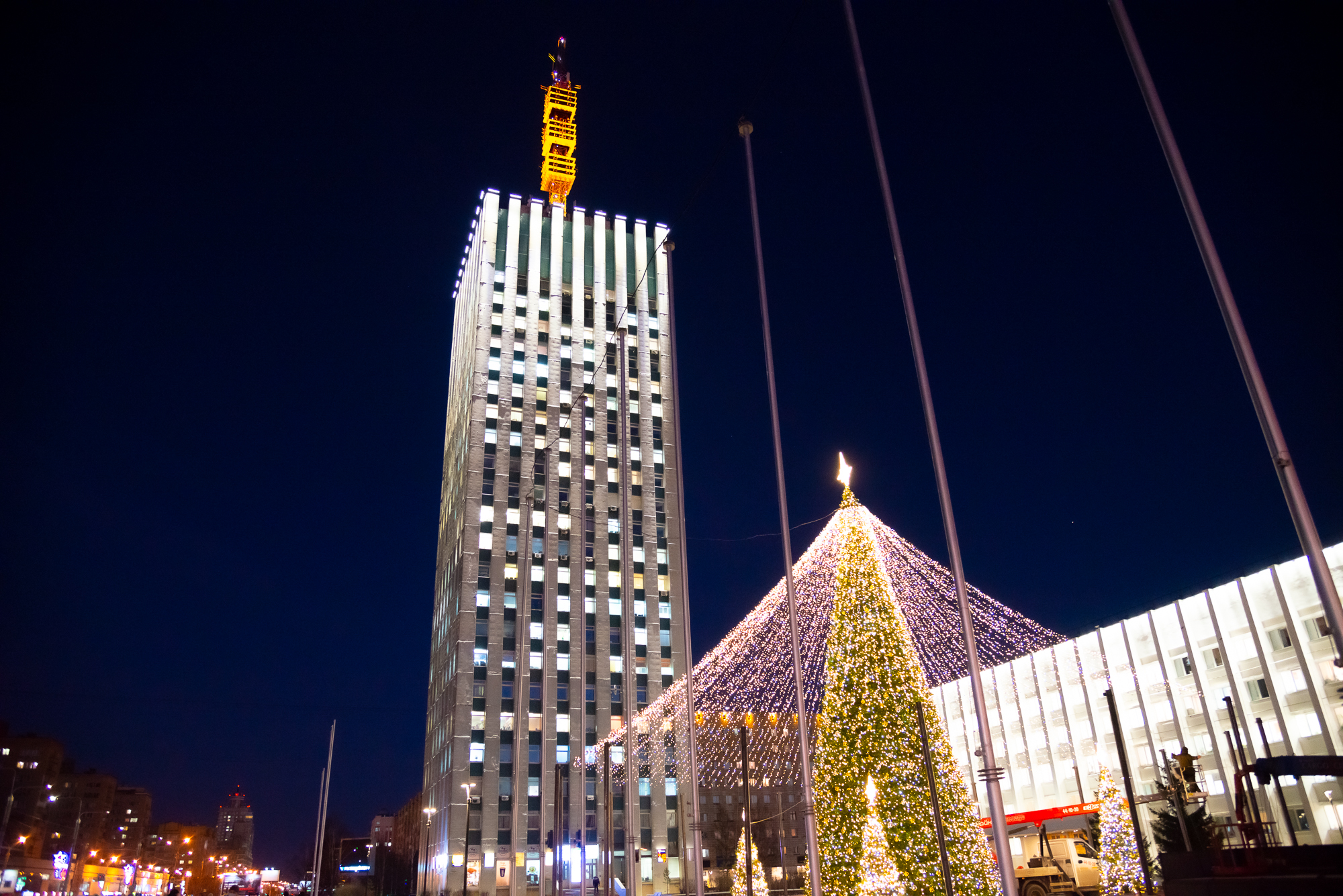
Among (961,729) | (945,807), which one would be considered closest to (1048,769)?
(961,729)

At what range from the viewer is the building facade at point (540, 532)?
6875cm

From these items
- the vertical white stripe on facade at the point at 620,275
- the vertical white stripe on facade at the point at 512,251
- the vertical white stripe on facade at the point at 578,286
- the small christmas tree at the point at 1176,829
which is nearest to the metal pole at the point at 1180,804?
the small christmas tree at the point at 1176,829

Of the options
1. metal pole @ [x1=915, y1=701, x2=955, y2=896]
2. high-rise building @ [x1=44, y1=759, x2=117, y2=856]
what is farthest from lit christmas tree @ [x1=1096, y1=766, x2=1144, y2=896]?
high-rise building @ [x1=44, y1=759, x2=117, y2=856]

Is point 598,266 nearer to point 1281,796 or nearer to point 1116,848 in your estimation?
point 1116,848

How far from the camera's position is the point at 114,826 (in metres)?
157

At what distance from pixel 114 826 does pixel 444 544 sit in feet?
386

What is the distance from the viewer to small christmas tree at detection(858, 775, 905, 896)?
21594 millimetres

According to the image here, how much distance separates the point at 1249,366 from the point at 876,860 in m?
16.7

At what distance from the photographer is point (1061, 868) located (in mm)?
34969

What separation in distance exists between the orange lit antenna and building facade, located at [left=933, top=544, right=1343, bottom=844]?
6365 centimetres

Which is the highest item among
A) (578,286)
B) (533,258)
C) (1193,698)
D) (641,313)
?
(533,258)

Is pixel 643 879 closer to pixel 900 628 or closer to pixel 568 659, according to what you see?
pixel 568 659

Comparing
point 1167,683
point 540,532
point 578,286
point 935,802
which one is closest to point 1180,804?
point 935,802

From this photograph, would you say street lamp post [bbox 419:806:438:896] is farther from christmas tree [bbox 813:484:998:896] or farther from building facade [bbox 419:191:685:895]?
christmas tree [bbox 813:484:998:896]
